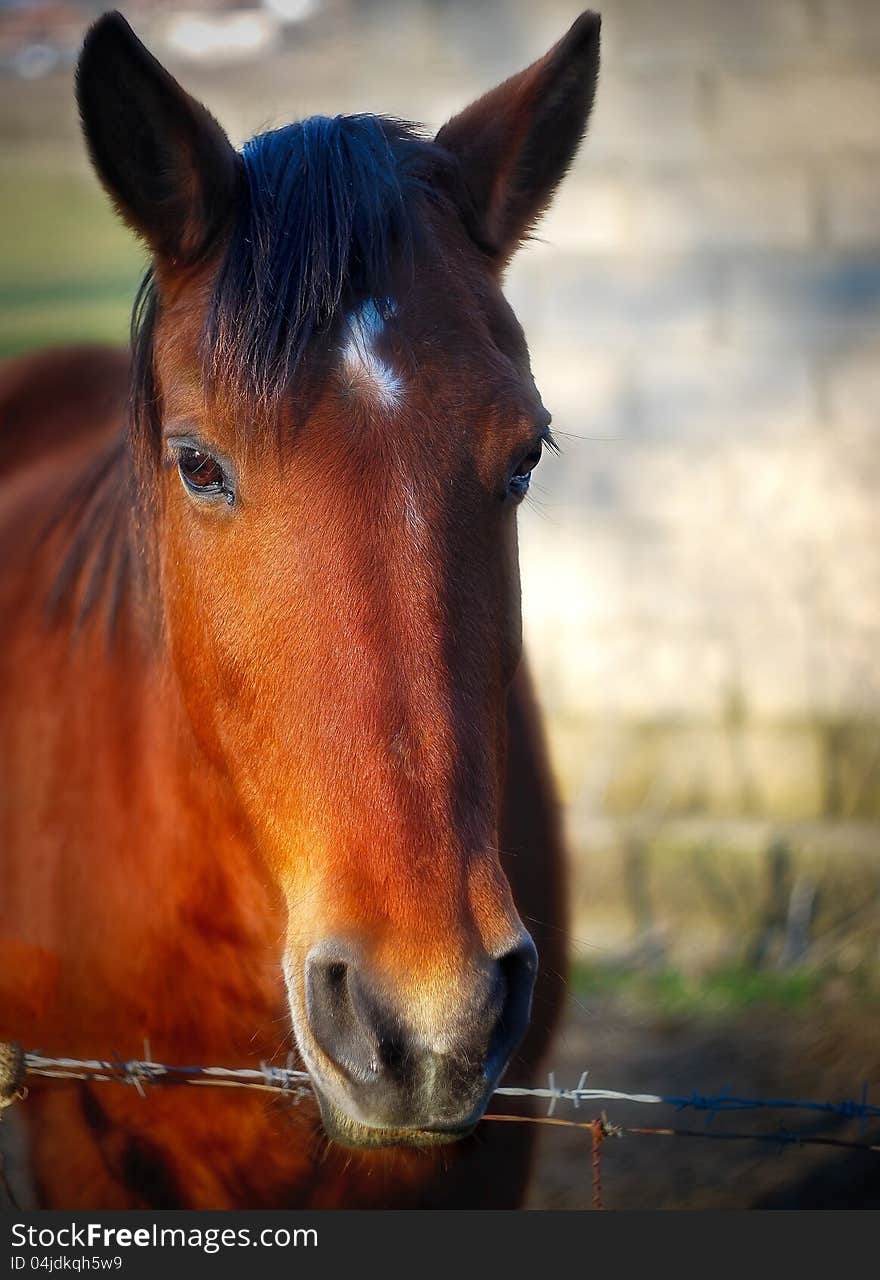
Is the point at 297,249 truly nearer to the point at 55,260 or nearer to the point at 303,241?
the point at 303,241

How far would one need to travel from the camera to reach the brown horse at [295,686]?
1.10 meters

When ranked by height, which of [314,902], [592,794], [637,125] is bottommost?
[592,794]

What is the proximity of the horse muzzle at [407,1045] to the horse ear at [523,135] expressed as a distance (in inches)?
40.1

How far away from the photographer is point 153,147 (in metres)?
1.41

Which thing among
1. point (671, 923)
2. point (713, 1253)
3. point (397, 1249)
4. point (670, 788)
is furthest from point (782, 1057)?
point (397, 1249)

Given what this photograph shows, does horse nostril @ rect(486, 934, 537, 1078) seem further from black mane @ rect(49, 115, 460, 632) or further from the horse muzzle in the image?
black mane @ rect(49, 115, 460, 632)

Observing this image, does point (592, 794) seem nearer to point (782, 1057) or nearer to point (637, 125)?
point (782, 1057)

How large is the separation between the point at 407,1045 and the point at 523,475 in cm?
73

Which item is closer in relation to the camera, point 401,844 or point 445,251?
point 401,844

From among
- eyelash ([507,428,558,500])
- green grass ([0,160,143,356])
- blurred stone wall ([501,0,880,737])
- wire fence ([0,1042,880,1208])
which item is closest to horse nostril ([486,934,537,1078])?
wire fence ([0,1042,880,1208])

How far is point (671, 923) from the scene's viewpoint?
3.85m

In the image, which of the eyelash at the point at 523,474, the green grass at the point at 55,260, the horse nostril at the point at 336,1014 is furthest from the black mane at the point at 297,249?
the green grass at the point at 55,260

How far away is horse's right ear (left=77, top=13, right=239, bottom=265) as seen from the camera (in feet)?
4.33

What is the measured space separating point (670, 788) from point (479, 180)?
2.77 meters
